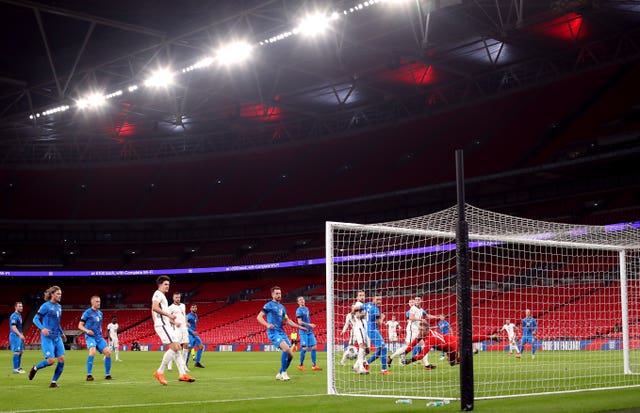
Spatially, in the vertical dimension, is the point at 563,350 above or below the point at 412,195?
below

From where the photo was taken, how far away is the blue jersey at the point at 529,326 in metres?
25.9

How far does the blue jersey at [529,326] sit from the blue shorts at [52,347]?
→ 16.7 metres

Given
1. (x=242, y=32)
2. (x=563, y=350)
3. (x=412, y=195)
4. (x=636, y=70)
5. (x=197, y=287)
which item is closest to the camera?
(x=563, y=350)

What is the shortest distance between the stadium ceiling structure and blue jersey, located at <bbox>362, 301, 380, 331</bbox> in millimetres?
12701

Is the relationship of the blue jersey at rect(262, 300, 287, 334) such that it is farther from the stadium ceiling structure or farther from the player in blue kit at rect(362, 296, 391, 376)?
the stadium ceiling structure

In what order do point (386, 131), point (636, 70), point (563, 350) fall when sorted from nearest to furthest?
point (563, 350)
point (636, 70)
point (386, 131)

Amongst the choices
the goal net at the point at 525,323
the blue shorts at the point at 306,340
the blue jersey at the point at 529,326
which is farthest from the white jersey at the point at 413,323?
the blue jersey at the point at 529,326

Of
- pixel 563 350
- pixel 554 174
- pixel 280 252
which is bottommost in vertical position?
pixel 563 350

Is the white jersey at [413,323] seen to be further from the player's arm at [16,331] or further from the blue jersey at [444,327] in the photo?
the player's arm at [16,331]

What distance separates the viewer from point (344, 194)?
1938 inches

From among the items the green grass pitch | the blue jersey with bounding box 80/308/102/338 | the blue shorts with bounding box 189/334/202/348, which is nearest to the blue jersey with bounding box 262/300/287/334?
the green grass pitch

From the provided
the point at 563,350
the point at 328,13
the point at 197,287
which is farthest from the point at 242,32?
the point at 197,287

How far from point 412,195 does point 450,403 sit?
3466cm

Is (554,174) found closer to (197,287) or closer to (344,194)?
(344,194)
